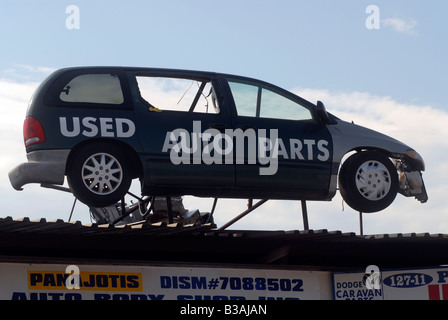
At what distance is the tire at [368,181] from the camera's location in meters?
12.7

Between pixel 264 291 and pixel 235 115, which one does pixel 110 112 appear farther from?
pixel 264 291

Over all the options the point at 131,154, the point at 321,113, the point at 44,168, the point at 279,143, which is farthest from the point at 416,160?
the point at 44,168

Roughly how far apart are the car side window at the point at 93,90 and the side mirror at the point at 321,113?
2746 millimetres

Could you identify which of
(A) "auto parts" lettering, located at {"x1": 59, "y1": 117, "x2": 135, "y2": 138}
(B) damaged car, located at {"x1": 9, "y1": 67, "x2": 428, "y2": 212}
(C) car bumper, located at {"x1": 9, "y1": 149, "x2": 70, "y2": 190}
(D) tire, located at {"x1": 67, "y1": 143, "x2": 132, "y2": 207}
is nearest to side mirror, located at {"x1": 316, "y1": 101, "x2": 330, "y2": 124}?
(B) damaged car, located at {"x1": 9, "y1": 67, "x2": 428, "y2": 212}

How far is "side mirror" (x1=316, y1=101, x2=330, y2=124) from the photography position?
12.7m

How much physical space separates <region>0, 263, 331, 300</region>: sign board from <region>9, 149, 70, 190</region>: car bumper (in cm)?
124

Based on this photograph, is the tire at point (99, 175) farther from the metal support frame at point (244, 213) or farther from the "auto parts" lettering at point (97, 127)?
the metal support frame at point (244, 213)

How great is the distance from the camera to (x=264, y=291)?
13312mm

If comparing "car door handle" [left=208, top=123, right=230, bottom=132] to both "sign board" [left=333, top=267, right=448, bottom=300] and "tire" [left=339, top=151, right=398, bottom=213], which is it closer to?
"tire" [left=339, top=151, right=398, bottom=213]

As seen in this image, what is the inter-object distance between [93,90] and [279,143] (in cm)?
257

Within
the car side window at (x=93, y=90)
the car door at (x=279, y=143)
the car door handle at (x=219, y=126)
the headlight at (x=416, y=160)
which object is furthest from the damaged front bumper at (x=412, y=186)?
the car side window at (x=93, y=90)
